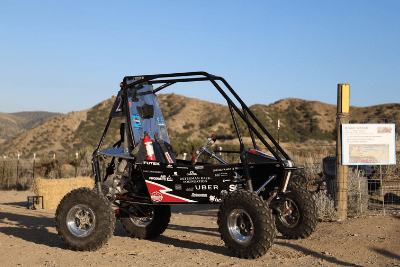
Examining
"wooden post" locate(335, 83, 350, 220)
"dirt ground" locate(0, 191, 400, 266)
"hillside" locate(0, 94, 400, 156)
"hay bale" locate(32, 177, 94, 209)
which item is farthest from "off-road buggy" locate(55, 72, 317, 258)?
"hillside" locate(0, 94, 400, 156)

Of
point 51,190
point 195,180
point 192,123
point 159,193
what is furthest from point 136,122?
point 192,123

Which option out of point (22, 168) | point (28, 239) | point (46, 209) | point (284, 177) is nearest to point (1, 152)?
point (22, 168)

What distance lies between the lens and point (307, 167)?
17.4 meters

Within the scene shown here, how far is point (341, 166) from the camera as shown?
9.94m

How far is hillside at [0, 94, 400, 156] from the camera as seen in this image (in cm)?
5647

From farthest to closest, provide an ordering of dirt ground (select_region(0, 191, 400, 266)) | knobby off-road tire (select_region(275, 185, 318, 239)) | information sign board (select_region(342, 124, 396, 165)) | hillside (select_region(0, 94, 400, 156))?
hillside (select_region(0, 94, 400, 156))
information sign board (select_region(342, 124, 396, 165))
knobby off-road tire (select_region(275, 185, 318, 239))
dirt ground (select_region(0, 191, 400, 266))

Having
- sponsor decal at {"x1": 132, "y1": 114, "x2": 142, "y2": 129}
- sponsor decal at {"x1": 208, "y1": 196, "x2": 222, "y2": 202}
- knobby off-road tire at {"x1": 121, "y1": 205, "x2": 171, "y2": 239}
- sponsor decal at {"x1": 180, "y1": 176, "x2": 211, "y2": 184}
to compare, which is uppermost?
sponsor decal at {"x1": 132, "y1": 114, "x2": 142, "y2": 129}

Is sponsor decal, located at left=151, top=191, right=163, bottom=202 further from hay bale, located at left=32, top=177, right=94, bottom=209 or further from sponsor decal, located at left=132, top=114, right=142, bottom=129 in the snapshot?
hay bale, located at left=32, top=177, right=94, bottom=209

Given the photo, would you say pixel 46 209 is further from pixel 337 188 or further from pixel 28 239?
pixel 337 188

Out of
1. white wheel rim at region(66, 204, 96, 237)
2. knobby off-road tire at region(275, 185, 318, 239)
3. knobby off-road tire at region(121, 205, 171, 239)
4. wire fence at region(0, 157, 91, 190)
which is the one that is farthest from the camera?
wire fence at region(0, 157, 91, 190)

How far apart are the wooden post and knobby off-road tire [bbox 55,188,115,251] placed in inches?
205

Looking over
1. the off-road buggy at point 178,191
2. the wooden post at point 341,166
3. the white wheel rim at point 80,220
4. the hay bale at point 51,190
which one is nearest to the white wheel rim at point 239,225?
the off-road buggy at point 178,191

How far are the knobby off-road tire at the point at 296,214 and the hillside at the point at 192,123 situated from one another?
44.1m

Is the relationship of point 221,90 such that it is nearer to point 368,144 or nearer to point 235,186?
point 235,186
